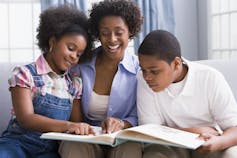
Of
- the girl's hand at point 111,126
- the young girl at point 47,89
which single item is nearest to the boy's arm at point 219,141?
the girl's hand at point 111,126

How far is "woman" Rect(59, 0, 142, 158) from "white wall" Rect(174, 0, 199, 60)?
4.12ft

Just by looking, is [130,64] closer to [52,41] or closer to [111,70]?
[111,70]

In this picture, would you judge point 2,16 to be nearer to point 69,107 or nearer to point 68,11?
point 68,11

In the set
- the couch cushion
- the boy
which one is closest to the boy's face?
the boy

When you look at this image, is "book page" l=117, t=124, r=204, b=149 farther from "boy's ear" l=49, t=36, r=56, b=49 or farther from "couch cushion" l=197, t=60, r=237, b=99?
"couch cushion" l=197, t=60, r=237, b=99

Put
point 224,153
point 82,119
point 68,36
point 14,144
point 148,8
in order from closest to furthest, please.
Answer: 1. point 224,153
2. point 14,144
3. point 68,36
4. point 82,119
5. point 148,8

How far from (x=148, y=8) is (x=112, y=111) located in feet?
4.05

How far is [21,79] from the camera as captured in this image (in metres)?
1.44

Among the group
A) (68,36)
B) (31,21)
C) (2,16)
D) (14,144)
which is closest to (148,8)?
(31,21)

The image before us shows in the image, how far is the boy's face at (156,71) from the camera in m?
1.36

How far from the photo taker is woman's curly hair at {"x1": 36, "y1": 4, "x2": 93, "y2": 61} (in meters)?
1.55

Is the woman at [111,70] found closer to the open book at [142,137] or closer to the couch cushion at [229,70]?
the open book at [142,137]

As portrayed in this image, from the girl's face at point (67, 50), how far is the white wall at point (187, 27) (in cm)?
148

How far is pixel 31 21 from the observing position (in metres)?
2.73
